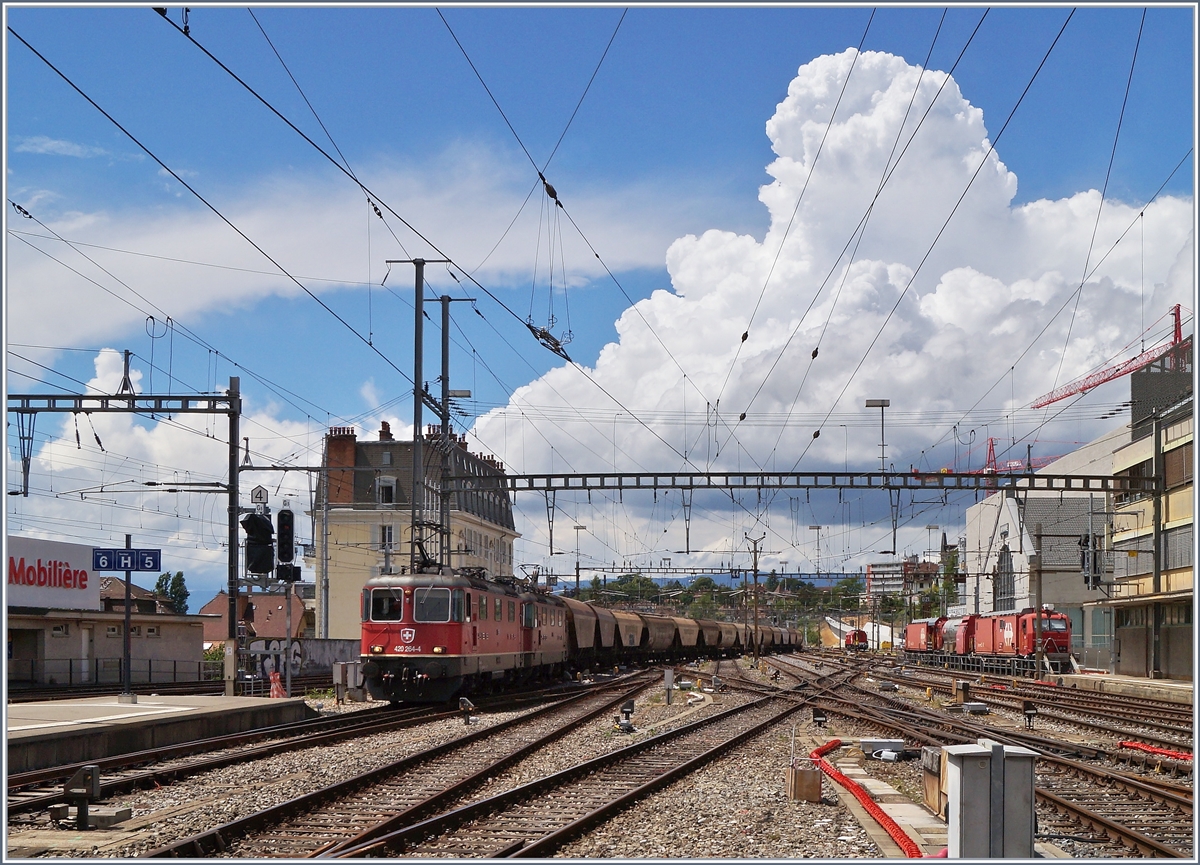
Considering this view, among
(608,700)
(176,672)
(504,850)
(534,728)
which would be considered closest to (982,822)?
(504,850)

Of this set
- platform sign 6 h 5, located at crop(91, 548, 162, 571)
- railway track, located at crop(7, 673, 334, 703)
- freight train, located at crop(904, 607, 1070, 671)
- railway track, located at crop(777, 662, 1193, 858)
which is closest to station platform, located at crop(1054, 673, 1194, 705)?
freight train, located at crop(904, 607, 1070, 671)

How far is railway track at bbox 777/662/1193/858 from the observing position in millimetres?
10711

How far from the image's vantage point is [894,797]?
1288 cm

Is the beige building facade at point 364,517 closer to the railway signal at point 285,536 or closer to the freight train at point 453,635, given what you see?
the freight train at point 453,635

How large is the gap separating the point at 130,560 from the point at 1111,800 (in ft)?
53.9

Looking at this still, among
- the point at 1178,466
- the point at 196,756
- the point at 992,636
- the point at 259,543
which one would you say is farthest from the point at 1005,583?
the point at 196,756

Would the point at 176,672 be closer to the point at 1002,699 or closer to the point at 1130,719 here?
the point at 1002,699

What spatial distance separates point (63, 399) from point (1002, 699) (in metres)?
24.7

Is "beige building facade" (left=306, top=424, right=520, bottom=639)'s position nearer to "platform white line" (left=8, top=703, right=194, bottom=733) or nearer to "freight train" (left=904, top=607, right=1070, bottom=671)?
"freight train" (left=904, top=607, right=1070, bottom=671)

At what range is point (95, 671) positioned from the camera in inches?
1581

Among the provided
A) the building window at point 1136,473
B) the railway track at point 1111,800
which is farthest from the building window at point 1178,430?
the railway track at point 1111,800

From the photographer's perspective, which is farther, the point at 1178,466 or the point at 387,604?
the point at 1178,466

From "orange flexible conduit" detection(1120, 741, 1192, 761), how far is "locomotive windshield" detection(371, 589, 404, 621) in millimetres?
14216

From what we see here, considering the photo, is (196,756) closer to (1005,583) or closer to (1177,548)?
(1177,548)
